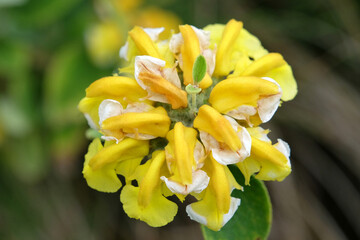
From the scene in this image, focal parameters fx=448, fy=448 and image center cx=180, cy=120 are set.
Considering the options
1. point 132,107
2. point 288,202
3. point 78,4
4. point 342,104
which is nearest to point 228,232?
point 132,107

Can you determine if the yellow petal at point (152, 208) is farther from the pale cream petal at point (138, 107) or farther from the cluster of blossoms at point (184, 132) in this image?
the pale cream petal at point (138, 107)

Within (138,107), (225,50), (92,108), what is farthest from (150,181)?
(225,50)

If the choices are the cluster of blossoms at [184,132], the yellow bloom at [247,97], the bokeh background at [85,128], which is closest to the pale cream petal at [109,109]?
the cluster of blossoms at [184,132]

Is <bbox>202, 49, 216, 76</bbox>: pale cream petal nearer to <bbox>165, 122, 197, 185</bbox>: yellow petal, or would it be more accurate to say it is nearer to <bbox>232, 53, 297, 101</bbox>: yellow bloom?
<bbox>232, 53, 297, 101</bbox>: yellow bloom

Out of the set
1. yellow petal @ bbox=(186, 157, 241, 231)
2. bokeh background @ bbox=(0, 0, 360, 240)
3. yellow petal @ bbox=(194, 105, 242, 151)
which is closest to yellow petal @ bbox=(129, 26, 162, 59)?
yellow petal @ bbox=(194, 105, 242, 151)

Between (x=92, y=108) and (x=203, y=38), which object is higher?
(x=203, y=38)

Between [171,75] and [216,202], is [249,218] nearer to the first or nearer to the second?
[216,202]

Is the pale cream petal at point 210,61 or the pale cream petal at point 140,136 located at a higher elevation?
the pale cream petal at point 210,61
